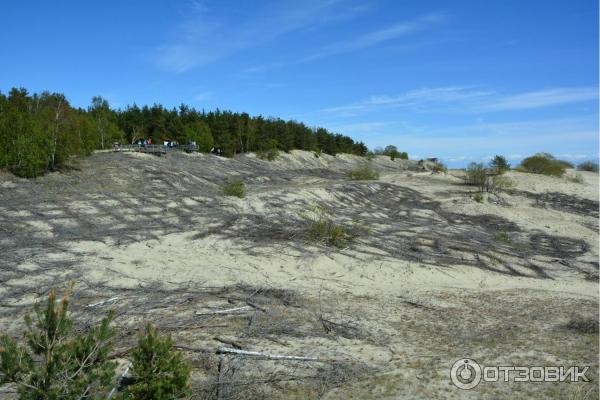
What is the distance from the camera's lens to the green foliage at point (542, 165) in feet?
149

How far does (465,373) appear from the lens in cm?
627

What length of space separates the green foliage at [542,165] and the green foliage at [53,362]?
4847 cm

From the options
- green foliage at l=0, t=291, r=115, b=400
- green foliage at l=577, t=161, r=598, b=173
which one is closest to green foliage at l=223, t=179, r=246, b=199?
green foliage at l=0, t=291, r=115, b=400

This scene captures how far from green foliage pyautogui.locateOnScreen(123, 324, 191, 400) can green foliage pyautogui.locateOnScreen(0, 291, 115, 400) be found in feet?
3.00

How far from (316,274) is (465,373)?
5.68 meters

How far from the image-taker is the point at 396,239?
15.6m

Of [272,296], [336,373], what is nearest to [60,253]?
[272,296]

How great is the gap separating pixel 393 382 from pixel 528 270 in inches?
361

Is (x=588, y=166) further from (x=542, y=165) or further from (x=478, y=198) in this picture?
(x=478, y=198)

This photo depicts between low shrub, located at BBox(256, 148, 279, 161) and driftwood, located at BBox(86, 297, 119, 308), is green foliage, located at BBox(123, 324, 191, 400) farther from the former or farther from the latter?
low shrub, located at BBox(256, 148, 279, 161)

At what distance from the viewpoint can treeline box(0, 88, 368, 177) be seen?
1975 cm

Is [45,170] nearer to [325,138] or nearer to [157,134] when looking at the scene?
[157,134]

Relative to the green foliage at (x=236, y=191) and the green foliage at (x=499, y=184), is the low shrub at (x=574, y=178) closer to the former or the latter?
the green foliage at (x=499, y=184)

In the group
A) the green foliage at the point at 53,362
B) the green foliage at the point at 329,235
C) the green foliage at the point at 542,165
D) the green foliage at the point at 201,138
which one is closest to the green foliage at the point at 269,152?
the green foliage at the point at 201,138
